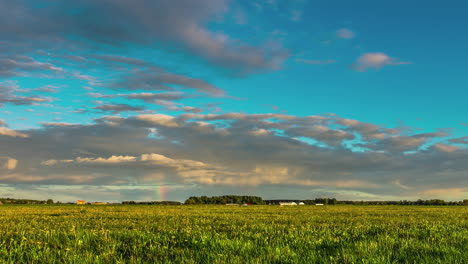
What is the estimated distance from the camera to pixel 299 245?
884 centimetres

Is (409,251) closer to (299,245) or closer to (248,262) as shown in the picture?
(299,245)

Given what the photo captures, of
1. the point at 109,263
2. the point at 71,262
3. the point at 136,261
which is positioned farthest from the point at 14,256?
the point at 136,261

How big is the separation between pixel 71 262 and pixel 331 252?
17.6ft

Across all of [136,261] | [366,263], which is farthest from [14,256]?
[366,263]

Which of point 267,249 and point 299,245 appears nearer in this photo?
point 267,249

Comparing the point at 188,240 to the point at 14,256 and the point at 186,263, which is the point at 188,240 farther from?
the point at 14,256

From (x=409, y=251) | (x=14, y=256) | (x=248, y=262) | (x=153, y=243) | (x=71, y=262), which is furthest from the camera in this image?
(x=153, y=243)

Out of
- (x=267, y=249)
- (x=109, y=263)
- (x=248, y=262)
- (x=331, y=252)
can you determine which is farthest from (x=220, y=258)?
(x=331, y=252)

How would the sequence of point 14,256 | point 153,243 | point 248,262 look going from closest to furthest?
point 248,262
point 14,256
point 153,243

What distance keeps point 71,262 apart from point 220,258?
9.37 feet

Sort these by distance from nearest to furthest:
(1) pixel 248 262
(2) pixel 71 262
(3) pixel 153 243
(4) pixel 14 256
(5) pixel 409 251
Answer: (1) pixel 248 262 → (2) pixel 71 262 → (4) pixel 14 256 → (5) pixel 409 251 → (3) pixel 153 243

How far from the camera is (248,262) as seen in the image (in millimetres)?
6449

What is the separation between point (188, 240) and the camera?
9.39 meters

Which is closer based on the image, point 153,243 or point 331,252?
point 331,252
